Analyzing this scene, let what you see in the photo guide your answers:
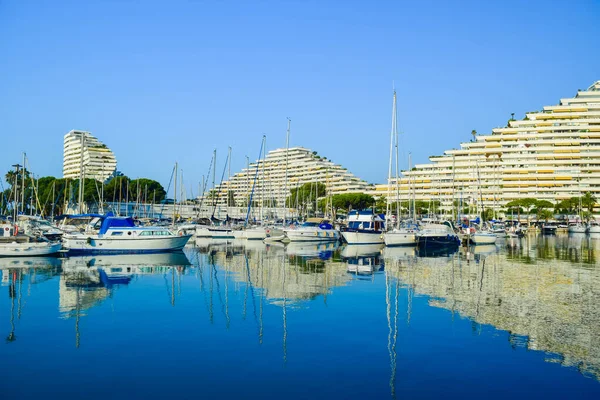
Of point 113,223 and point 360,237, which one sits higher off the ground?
point 113,223

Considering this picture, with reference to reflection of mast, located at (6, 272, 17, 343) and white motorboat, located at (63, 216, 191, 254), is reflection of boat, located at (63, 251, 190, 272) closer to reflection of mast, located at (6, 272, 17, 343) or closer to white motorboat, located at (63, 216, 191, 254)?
white motorboat, located at (63, 216, 191, 254)

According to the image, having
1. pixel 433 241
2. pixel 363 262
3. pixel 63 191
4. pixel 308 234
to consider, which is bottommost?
pixel 363 262

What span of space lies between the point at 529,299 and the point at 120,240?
25.7 meters

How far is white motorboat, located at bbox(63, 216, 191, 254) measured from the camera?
113 ft

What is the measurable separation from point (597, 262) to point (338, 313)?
77.9ft

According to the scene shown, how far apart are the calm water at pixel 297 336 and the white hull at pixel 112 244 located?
399 inches

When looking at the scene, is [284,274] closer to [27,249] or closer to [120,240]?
[120,240]

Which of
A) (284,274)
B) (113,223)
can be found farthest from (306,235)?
(284,274)

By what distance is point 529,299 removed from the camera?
17969mm

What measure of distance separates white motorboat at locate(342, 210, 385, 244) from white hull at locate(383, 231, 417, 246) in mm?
1890

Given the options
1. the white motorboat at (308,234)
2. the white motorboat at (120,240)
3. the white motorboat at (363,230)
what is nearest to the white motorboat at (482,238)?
the white motorboat at (363,230)

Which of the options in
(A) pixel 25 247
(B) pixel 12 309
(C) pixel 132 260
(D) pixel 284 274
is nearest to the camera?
(B) pixel 12 309

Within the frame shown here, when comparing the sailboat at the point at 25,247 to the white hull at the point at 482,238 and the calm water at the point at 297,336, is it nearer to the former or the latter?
the calm water at the point at 297,336

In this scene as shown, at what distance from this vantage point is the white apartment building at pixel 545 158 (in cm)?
12400
